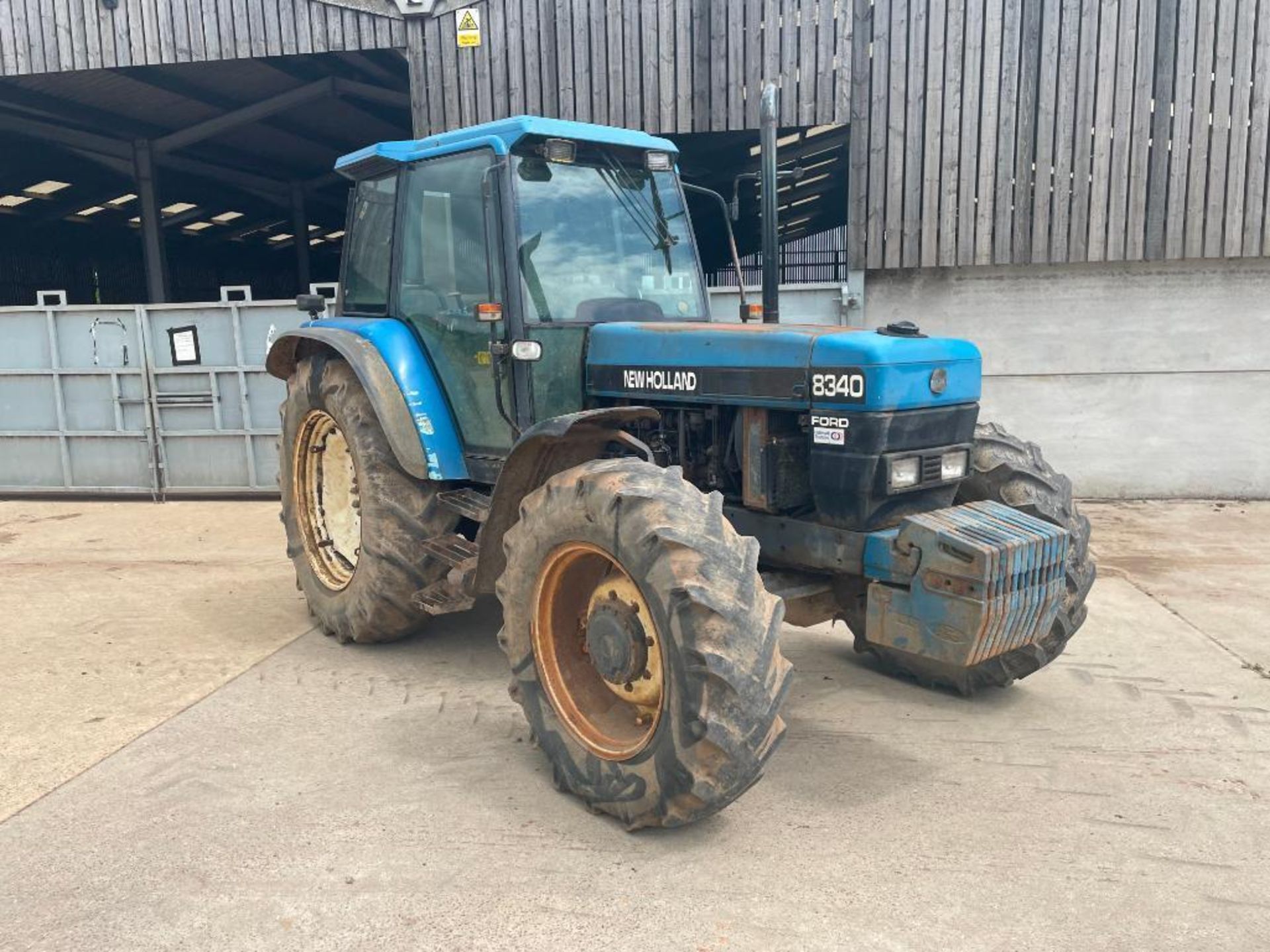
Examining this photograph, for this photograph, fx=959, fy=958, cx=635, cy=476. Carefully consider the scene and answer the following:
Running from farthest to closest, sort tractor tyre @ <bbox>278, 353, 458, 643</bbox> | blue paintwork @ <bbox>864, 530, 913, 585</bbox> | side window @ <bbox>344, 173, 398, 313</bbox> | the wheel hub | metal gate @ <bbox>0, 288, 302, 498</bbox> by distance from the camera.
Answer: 1. metal gate @ <bbox>0, 288, 302, 498</bbox>
2. side window @ <bbox>344, 173, 398, 313</bbox>
3. tractor tyre @ <bbox>278, 353, 458, 643</bbox>
4. blue paintwork @ <bbox>864, 530, 913, 585</bbox>
5. the wheel hub

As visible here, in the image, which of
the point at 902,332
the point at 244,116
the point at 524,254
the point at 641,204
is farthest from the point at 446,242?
the point at 244,116

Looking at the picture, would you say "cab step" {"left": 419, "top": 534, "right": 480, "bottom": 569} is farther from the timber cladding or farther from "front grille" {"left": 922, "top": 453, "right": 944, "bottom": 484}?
the timber cladding

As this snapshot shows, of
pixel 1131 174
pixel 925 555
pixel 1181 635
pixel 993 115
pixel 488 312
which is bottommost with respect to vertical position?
pixel 1181 635

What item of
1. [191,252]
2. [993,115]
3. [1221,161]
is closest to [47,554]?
[993,115]

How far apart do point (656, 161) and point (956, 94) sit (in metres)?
5.03

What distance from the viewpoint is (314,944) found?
8.22ft

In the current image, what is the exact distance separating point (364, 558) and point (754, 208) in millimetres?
13887

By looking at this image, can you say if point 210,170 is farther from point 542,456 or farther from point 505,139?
point 542,456

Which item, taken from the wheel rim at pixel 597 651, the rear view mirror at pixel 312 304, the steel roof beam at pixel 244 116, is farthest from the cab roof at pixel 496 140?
the steel roof beam at pixel 244 116

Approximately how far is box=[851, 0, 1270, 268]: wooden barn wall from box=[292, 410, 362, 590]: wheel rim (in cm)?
528

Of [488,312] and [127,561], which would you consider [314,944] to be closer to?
[488,312]

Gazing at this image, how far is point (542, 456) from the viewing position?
3736 mm

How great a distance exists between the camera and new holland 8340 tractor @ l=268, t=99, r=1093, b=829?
288cm

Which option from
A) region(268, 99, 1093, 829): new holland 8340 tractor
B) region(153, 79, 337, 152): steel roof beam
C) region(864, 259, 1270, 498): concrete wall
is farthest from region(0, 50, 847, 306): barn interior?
region(864, 259, 1270, 498): concrete wall
